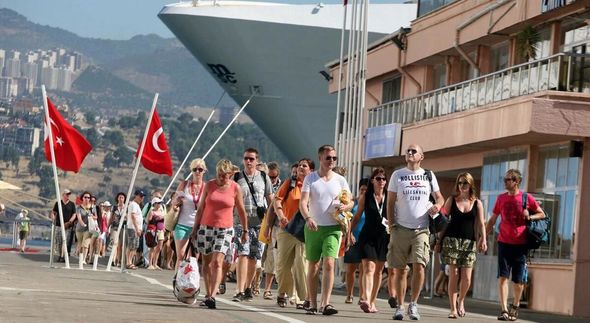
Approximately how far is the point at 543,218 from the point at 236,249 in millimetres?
3961

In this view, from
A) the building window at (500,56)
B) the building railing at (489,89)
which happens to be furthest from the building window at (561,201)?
the building window at (500,56)

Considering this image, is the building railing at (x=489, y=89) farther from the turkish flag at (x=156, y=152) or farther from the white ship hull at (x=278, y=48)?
the white ship hull at (x=278, y=48)

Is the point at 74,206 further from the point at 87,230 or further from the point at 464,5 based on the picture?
the point at 464,5

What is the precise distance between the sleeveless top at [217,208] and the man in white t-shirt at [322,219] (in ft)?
2.70

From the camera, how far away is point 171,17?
72.0 metres

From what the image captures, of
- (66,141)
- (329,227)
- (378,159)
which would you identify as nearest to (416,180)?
(329,227)

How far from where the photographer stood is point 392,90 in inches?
1779

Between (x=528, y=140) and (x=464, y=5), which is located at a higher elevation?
(x=464, y=5)

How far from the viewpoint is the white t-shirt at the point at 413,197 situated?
18.8 m

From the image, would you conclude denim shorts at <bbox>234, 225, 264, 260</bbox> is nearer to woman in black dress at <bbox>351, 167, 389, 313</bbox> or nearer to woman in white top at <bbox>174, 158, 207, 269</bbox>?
woman in white top at <bbox>174, 158, 207, 269</bbox>

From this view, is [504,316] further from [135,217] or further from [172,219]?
[135,217]

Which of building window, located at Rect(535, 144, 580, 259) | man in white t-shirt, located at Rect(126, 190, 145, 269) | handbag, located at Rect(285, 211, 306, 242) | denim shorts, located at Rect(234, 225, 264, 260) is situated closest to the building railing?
building window, located at Rect(535, 144, 580, 259)

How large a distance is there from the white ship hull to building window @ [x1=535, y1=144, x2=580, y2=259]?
122 feet

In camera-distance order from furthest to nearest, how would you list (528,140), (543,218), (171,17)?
(171,17)
(528,140)
(543,218)
